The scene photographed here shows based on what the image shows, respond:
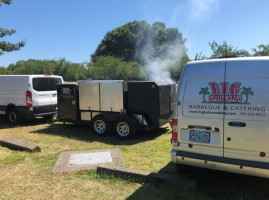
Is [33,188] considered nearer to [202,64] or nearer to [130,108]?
[202,64]

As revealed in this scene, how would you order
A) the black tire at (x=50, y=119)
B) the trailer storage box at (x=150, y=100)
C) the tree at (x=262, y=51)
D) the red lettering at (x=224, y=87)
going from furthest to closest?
the tree at (x=262, y=51) < the black tire at (x=50, y=119) < the trailer storage box at (x=150, y=100) < the red lettering at (x=224, y=87)

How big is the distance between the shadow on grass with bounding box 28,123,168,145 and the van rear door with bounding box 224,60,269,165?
388 cm

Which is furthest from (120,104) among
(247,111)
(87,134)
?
(247,111)

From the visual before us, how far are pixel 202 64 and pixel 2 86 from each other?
29.9ft

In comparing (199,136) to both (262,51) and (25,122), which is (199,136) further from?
(262,51)

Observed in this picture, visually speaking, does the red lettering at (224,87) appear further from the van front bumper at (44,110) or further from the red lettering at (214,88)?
the van front bumper at (44,110)

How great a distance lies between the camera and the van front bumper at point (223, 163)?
3289 millimetres

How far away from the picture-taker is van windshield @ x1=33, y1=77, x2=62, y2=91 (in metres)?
9.57

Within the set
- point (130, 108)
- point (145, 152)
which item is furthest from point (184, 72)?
point (130, 108)

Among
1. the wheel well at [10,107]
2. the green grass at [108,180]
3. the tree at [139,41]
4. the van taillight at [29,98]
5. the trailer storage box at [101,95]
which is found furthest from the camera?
the tree at [139,41]

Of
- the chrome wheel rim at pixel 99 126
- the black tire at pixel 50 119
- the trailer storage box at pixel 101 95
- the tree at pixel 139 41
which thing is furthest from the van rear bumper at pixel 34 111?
the tree at pixel 139 41

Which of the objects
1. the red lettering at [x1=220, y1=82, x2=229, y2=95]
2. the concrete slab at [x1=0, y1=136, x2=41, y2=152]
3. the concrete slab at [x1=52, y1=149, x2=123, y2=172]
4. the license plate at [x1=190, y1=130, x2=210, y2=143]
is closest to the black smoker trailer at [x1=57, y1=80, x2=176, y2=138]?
the concrete slab at [x1=52, y1=149, x2=123, y2=172]

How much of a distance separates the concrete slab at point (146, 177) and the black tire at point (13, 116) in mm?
6737

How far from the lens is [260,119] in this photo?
3271mm
